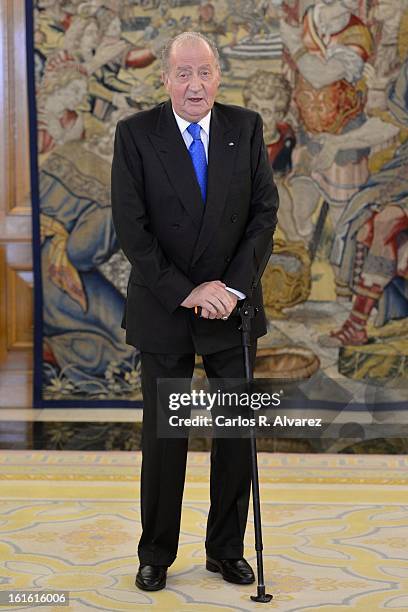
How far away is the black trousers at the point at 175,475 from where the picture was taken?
3154mm

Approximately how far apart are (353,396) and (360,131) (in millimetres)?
1327

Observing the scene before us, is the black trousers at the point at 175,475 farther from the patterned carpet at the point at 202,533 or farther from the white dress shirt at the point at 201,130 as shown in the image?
the white dress shirt at the point at 201,130

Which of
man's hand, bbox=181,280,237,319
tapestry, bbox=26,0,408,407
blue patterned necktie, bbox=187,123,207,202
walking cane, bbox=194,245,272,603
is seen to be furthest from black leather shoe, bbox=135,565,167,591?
tapestry, bbox=26,0,408,407

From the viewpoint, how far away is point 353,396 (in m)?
5.45

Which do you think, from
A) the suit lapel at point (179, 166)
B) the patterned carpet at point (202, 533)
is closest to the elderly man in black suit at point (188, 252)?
the suit lapel at point (179, 166)

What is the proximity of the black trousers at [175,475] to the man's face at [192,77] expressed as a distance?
0.72 metres

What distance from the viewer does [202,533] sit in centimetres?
367

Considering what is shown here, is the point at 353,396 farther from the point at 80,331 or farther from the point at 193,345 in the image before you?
the point at 193,345

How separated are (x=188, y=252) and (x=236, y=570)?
3.13 feet

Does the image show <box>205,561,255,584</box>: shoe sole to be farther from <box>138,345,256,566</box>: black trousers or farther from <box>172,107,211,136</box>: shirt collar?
<box>172,107,211,136</box>: shirt collar

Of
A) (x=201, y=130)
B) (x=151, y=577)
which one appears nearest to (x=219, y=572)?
(x=151, y=577)

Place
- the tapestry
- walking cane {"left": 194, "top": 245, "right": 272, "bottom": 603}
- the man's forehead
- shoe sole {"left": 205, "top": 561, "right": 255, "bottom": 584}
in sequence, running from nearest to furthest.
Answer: the man's forehead < walking cane {"left": 194, "top": 245, "right": 272, "bottom": 603} < shoe sole {"left": 205, "top": 561, "right": 255, "bottom": 584} < the tapestry

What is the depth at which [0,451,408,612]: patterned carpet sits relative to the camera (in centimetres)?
310

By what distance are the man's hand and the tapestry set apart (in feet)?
7.81
